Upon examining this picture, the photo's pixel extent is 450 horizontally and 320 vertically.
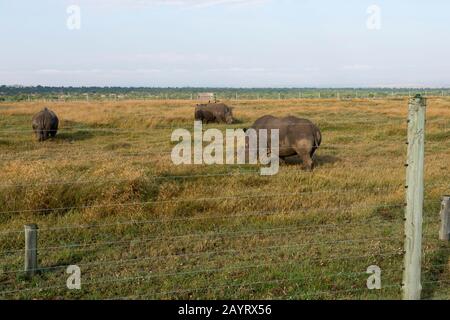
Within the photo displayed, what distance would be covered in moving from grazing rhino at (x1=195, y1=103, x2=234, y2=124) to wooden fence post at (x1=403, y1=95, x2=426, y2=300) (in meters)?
23.6

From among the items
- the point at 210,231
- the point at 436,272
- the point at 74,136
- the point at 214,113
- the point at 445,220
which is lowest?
the point at 436,272

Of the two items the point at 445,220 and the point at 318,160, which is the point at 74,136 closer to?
the point at 318,160

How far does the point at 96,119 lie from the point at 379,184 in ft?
62.1

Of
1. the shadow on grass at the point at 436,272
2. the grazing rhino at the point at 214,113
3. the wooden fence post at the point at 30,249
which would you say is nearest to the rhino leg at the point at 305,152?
the shadow on grass at the point at 436,272

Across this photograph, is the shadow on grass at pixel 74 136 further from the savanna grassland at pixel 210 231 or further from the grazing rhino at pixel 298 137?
the savanna grassland at pixel 210 231

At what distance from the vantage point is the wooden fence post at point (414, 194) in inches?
168

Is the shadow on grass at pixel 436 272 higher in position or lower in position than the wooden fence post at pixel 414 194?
lower

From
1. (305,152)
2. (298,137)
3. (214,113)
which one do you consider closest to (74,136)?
(214,113)

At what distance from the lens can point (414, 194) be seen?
14.3 ft

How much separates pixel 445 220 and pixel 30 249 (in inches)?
198

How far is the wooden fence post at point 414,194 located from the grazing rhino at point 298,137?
7.67 meters

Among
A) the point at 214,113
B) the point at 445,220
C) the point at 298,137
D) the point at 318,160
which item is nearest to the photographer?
the point at 445,220

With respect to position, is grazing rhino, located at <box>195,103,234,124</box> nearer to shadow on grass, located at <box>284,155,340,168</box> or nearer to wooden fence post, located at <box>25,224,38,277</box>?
shadow on grass, located at <box>284,155,340,168</box>
